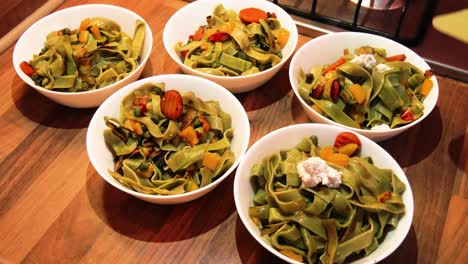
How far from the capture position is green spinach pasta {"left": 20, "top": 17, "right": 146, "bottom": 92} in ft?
4.50

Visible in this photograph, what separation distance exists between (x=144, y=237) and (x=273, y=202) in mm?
343

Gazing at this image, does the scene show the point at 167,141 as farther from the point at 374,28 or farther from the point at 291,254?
the point at 374,28

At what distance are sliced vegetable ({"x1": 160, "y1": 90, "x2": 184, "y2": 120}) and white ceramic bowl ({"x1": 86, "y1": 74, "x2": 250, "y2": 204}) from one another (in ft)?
0.32

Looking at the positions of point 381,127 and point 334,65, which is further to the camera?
point 334,65

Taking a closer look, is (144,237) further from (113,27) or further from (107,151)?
(113,27)

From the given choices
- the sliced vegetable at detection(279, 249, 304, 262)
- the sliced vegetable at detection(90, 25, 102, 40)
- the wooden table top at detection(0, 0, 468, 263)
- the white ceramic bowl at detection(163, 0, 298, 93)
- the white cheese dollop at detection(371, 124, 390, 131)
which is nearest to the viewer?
the sliced vegetable at detection(279, 249, 304, 262)

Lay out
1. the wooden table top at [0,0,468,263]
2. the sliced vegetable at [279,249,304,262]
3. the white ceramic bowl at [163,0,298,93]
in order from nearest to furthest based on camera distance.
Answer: the sliced vegetable at [279,249,304,262]
the wooden table top at [0,0,468,263]
the white ceramic bowl at [163,0,298,93]

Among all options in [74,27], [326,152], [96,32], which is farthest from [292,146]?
[74,27]

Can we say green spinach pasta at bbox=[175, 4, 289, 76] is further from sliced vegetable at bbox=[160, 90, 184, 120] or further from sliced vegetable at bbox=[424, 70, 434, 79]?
sliced vegetable at bbox=[424, 70, 434, 79]

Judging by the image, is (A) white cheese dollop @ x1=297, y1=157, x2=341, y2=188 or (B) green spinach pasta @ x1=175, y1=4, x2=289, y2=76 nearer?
(A) white cheese dollop @ x1=297, y1=157, x2=341, y2=188

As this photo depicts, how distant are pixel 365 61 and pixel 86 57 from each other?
85 cm

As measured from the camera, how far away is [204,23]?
1.59m

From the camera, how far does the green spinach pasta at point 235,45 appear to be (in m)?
1.41

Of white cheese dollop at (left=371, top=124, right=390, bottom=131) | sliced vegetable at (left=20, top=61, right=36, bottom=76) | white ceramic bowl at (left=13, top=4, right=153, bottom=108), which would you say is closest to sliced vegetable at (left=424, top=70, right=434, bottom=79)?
white cheese dollop at (left=371, top=124, right=390, bottom=131)
